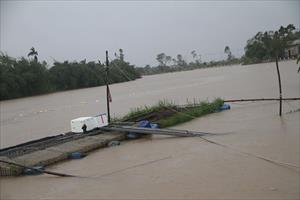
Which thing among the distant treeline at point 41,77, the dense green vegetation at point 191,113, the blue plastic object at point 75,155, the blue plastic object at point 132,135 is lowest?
the blue plastic object at point 75,155

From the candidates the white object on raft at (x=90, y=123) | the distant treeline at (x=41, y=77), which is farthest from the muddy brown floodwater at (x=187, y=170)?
the distant treeline at (x=41, y=77)

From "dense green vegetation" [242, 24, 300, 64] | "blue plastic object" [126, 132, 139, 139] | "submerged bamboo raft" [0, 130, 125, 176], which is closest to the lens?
"submerged bamboo raft" [0, 130, 125, 176]

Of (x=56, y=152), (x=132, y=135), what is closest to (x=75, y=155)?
(x=56, y=152)

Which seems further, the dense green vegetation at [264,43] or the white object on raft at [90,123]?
the dense green vegetation at [264,43]

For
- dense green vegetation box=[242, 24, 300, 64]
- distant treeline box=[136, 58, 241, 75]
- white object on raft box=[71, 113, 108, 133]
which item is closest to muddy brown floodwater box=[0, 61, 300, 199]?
white object on raft box=[71, 113, 108, 133]

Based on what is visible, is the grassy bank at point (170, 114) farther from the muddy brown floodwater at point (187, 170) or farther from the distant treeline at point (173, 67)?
the distant treeline at point (173, 67)

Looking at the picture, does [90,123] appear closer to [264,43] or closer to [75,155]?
[75,155]

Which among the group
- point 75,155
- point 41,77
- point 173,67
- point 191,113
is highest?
point 173,67

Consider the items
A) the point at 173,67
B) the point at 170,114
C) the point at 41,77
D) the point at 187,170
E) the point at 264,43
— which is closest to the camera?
the point at 187,170

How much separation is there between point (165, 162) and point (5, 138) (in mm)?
9052

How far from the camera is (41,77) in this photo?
43.4 m

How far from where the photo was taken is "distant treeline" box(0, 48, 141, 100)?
38781 millimetres

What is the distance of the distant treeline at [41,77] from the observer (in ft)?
→ 127

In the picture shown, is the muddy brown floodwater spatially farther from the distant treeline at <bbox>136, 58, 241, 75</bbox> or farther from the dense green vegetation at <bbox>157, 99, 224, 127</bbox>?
Result: the distant treeline at <bbox>136, 58, 241, 75</bbox>
